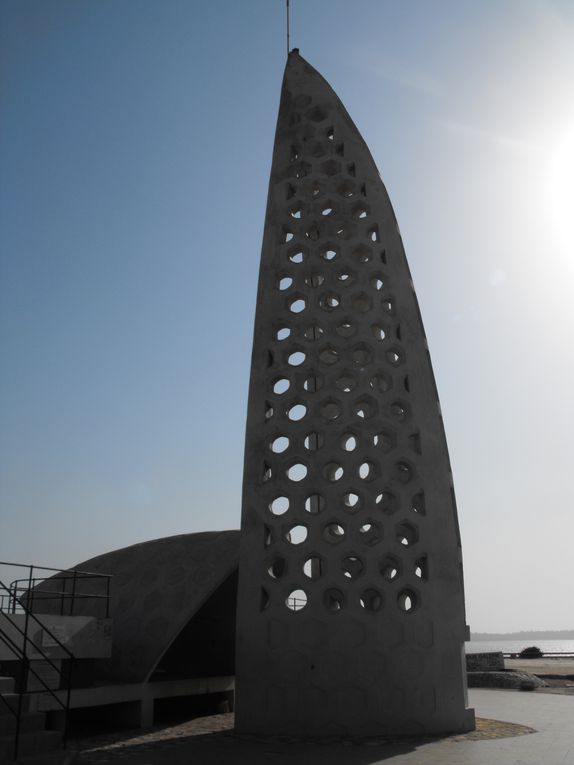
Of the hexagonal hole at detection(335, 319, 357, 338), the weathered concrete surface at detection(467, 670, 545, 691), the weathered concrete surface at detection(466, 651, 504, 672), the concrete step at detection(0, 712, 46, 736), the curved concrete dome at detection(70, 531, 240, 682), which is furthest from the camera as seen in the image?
the weathered concrete surface at detection(466, 651, 504, 672)

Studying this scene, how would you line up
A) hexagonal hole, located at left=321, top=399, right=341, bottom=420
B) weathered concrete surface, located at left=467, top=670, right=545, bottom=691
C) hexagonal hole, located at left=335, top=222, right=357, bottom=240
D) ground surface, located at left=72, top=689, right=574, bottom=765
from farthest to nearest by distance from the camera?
weathered concrete surface, located at left=467, top=670, right=545, bottom=691, hexagonal hole, located at left=335, top=222, right=357, bottom=240, hexagonal hole, located at left=321, top=399, right=341, bottom=420, ground surface, located at left=72, top=689, right=574, bottom=765

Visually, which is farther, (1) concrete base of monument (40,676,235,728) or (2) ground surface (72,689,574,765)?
(1) concrete base of monument (40,676,235,728)

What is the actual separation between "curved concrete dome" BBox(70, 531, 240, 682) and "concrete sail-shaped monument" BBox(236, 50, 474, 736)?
1993mm

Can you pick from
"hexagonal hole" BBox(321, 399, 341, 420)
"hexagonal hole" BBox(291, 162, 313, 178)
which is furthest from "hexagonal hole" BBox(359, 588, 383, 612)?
"hexagonal hole" BBox(291, 162, 313, 178)

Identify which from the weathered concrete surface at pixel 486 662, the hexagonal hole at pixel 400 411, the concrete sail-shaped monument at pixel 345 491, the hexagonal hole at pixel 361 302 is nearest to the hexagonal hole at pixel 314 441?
the concrete sail-shaped monument at pixel 345 491

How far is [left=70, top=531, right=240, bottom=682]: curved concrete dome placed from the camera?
46.9ft

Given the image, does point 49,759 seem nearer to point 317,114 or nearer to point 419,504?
point 419,504

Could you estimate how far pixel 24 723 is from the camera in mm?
7809

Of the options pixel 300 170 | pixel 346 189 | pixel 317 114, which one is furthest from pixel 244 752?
pixel 317 114

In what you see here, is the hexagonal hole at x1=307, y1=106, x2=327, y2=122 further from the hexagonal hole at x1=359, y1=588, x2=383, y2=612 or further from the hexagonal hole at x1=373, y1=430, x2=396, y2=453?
the hexagonal hole at x1=359, y1=588, x2=383, y2=612

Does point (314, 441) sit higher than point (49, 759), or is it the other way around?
point (314, 441)

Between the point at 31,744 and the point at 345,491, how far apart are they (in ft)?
23.3

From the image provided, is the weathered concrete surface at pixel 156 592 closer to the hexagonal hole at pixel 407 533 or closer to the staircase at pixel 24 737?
the hexagonal hole at pixel 407 533

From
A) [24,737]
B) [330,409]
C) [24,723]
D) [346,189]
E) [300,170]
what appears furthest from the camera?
[300,170]
